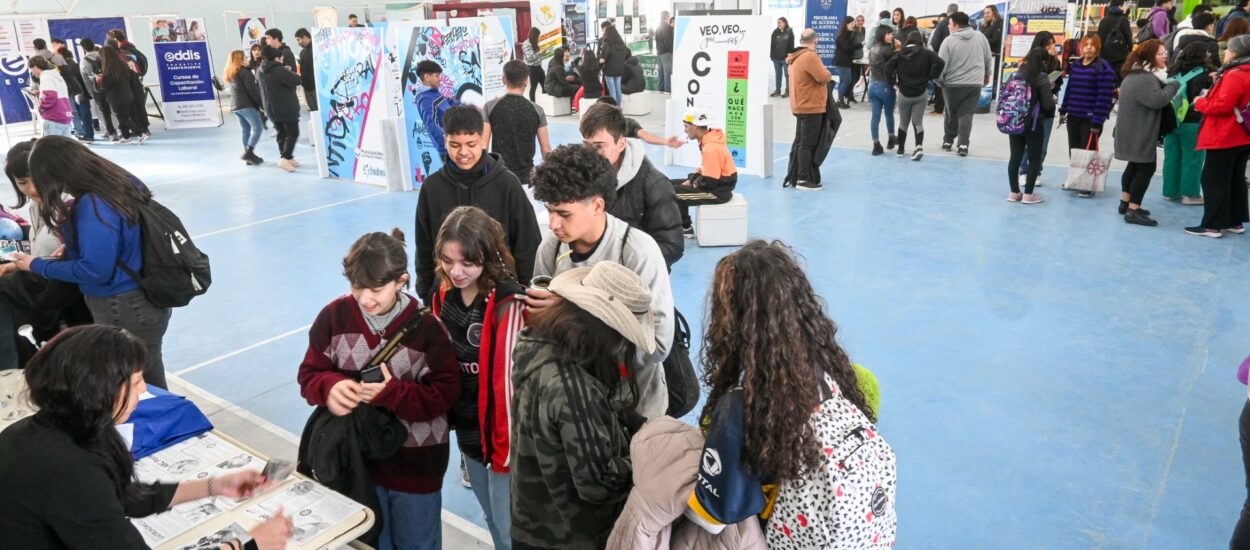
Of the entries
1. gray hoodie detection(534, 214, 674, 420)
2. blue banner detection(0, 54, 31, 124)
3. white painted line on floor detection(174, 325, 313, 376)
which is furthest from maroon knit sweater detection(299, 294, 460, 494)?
blue banner detection(0, 54, 31, 124)

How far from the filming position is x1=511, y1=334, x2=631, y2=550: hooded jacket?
1886mm

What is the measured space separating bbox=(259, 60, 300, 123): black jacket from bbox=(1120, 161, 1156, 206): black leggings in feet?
28.4

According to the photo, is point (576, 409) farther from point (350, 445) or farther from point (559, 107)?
point (559, 107)

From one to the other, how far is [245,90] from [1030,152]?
28.8 feet

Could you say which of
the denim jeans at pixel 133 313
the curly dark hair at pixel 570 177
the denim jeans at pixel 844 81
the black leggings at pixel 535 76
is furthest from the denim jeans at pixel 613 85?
the curly dark hair at pixel 570 177

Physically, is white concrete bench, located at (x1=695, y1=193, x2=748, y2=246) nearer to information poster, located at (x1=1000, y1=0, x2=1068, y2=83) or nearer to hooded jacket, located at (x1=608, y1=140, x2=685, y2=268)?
hooded jacket, located at (x1=608, y1=140, x2=685, y2=268)

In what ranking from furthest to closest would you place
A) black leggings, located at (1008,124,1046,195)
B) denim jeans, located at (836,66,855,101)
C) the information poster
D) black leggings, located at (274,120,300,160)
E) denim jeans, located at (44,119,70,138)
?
denim jeans, located at (836,66,855,101) < the information poster < denim jeans, located at (44,119,70,138) < black leggings, located at (274,120,300,160) < black leggings, located at (1008,124,1046,195)

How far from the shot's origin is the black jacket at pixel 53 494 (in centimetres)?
163

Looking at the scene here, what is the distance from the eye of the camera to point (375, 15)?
71.9 feet

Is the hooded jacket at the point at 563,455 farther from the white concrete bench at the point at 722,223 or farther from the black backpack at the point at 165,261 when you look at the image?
the white concrete bench at the point at 722,223

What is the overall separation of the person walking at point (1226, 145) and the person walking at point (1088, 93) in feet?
2.77

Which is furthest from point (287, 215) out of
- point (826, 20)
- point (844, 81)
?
point (826, 20)

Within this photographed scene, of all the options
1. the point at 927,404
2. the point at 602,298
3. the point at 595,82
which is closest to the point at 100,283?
the point at 602,298

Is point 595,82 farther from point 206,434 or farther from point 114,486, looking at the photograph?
point 114,486
